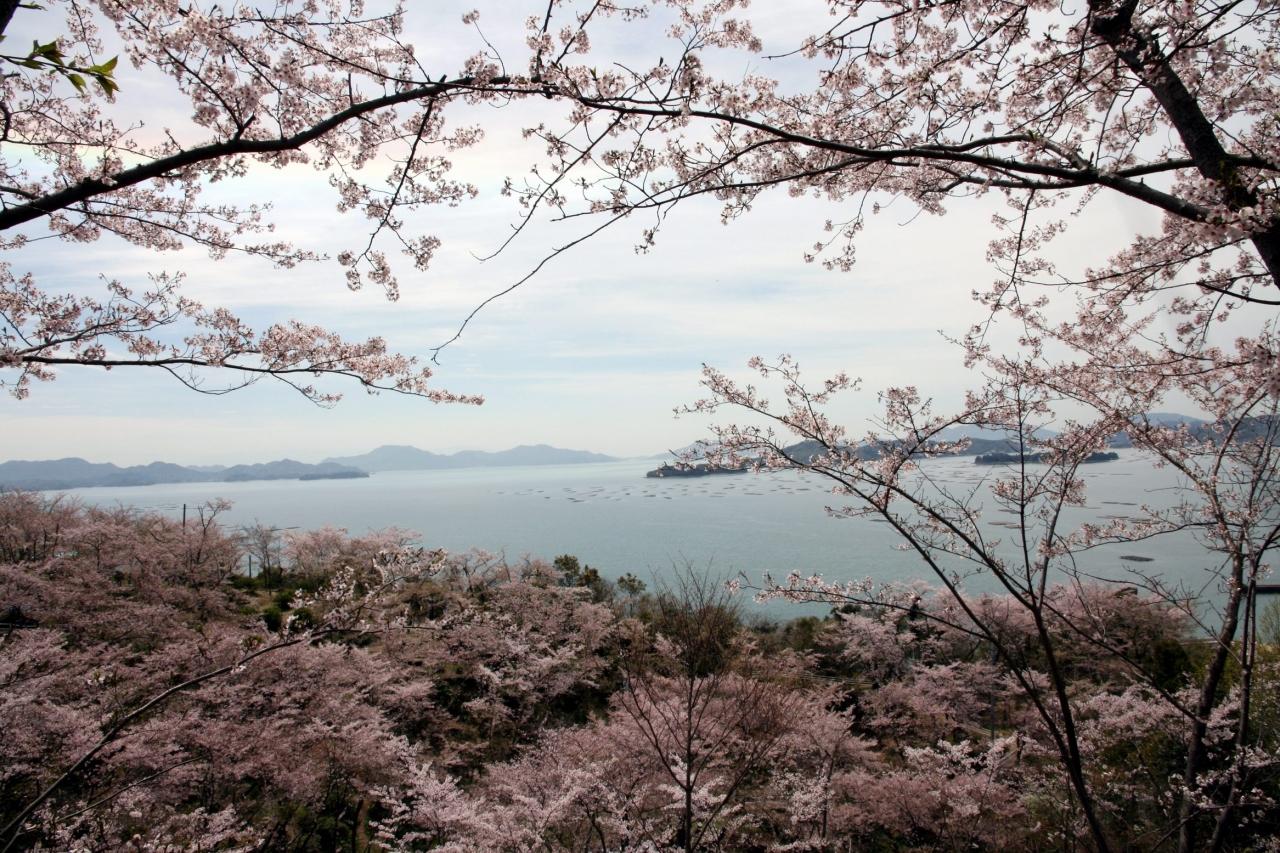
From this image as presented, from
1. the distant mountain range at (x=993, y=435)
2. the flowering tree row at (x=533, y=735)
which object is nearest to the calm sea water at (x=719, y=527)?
the distant mountain range at (x=993, y=435)

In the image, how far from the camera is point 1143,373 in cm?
307

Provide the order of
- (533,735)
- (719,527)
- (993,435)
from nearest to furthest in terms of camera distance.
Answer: (993,435) < (533,735) < (719,527)

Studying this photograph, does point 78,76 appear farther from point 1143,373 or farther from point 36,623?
point 36,623

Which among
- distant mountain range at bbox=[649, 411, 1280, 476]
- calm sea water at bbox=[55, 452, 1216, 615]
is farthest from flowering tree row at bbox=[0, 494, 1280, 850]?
calm sea water at bbox=[55, 452, 1216, 615]

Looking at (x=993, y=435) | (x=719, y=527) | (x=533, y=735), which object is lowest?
(x=533, y=735)

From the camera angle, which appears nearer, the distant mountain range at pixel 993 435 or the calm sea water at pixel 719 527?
the distant mountain range at pixel 993 435

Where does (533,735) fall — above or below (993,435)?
below

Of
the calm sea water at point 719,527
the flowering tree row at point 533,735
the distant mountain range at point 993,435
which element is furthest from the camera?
the calm sea water at point 719,527

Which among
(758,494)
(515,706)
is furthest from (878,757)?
(758,494)

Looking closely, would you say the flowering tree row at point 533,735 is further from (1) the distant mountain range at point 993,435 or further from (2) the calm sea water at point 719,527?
(2) the calm sea water at point 719,527

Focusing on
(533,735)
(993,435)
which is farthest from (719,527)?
(993,435)

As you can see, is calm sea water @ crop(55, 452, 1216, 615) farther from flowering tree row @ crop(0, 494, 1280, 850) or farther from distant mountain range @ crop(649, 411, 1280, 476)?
flowering tree row @ crop(0, 494, 1280, 850)

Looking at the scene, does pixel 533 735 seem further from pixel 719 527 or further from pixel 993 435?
pixel 719 527

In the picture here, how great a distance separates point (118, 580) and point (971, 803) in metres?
23.2
